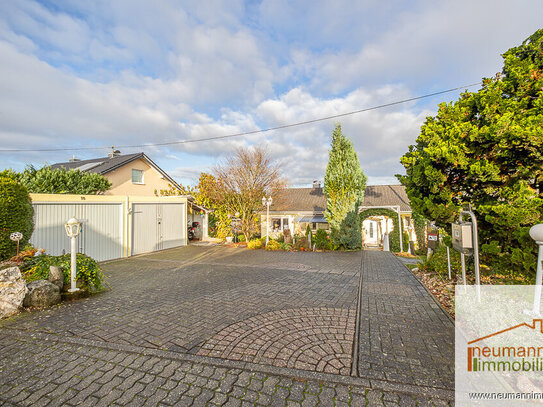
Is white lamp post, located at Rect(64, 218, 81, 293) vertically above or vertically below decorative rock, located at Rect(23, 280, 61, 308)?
above

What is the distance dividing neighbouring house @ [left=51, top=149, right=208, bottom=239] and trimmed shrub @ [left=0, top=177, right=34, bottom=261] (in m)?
8.56

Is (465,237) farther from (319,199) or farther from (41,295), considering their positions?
(319,199)

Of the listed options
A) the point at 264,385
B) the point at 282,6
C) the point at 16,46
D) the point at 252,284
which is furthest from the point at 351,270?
the point at 16,46

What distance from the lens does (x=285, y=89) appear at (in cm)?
1169

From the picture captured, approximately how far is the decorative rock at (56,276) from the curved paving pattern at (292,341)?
12.1ft

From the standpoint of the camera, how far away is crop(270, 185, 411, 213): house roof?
18472mm

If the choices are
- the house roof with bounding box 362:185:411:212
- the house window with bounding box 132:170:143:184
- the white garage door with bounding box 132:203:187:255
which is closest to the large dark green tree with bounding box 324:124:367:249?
the house roof with bounding box 362:185:411:212

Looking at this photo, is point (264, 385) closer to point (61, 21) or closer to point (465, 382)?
point (465, 382)

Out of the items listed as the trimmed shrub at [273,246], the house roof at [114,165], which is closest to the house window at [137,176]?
the house roof at [114,165]

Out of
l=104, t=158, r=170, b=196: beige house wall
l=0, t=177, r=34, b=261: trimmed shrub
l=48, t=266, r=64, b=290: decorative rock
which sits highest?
l=104, t=158, r=170, b=196: beige house wall

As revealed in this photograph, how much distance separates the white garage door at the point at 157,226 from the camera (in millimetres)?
10901

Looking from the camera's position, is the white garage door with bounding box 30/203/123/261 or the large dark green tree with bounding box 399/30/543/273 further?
the white garage door with bounding box 30/203/123/261

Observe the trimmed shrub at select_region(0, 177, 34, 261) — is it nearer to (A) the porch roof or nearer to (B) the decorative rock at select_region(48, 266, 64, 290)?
(B) the decorative rock at select_region(48, 266, 64, 290)

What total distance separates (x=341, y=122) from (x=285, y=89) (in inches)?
127
